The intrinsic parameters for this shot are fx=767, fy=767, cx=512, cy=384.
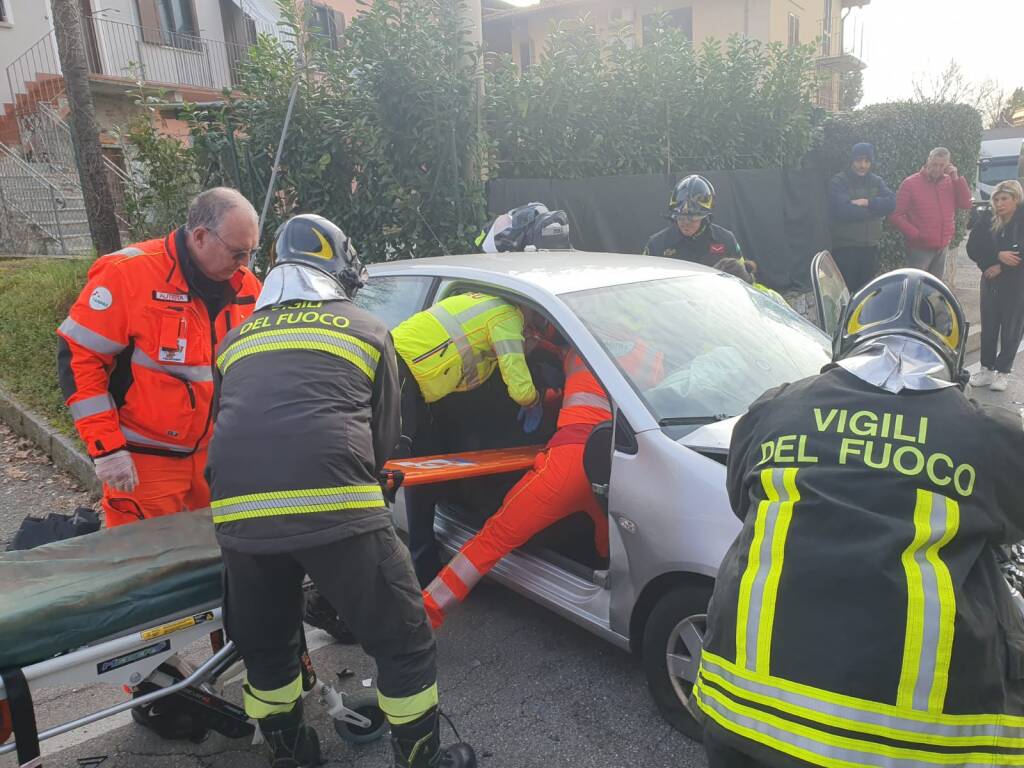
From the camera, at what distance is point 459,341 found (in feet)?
10.7

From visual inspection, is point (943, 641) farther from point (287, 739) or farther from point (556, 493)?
point (287, 739)

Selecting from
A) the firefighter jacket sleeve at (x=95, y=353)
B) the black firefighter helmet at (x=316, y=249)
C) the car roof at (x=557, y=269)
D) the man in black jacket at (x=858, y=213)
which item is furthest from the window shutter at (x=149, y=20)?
the black firefighter helmet at (x=316, y=249)

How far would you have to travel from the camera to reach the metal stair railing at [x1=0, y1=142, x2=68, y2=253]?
1184 centimetres

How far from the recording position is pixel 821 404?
5.03 ft

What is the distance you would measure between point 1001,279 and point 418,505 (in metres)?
5.48

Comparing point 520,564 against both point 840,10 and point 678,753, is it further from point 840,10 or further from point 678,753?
point 840,10

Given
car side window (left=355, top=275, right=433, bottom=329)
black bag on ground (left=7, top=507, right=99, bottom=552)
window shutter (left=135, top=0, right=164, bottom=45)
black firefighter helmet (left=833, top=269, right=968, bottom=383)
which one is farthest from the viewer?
window shutter (left=135, top=0, right=164, bottom=45)

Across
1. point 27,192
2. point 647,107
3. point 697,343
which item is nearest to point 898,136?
point 647,107

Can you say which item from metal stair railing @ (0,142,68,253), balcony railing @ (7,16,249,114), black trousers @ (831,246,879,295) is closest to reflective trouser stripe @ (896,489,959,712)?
black trousers @ (831,246,879,295)

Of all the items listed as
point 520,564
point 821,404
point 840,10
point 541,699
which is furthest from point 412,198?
point 840,10

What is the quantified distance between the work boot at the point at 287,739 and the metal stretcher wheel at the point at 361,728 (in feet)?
0.69

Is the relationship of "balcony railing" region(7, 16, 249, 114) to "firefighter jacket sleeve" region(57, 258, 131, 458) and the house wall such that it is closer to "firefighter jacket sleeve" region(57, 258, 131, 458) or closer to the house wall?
the house wall

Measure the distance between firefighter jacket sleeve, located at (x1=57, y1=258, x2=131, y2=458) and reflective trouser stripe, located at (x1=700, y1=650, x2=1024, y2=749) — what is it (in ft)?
7.84

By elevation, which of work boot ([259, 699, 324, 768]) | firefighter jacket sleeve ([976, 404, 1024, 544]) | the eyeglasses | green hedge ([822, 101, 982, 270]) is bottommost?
work boot ([259, 699, 324, 768])
